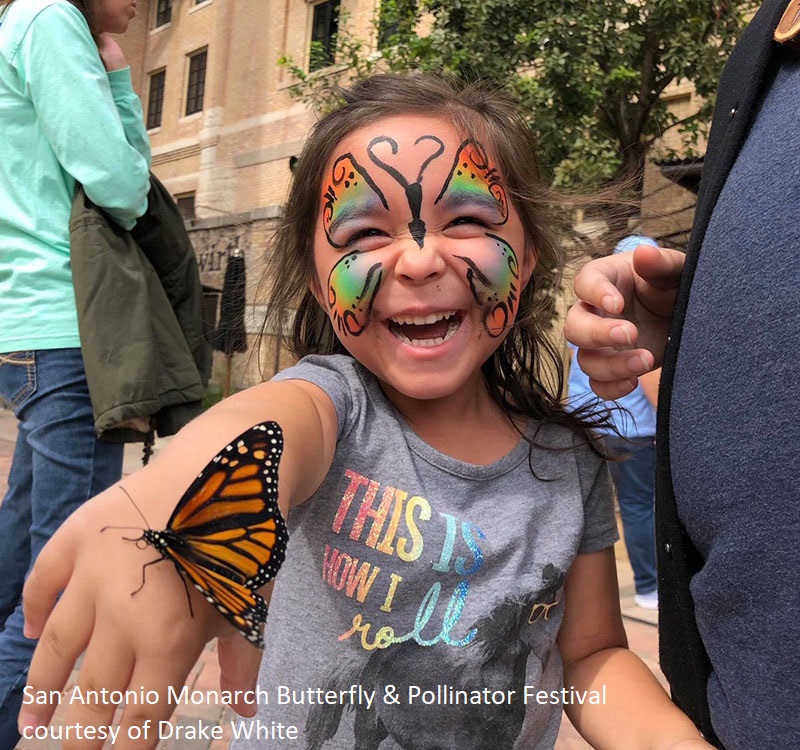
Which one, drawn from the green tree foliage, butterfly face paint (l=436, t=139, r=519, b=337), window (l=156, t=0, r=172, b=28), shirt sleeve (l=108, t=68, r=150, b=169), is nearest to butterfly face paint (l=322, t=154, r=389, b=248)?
butterfly face paint (l=436, t=139, r=519, b=337)

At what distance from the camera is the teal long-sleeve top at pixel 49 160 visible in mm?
1679

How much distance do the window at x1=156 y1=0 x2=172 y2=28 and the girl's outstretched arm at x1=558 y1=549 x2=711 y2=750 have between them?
21.6m

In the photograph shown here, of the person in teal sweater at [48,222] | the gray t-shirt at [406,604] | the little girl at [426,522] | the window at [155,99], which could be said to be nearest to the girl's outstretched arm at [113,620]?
the little girl at [426,522]

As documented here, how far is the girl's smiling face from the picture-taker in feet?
3.52

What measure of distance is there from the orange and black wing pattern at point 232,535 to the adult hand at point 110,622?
0.02 m

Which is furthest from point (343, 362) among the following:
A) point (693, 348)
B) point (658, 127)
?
point (658, 127)

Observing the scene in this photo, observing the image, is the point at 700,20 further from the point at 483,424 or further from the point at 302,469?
the point at 302,469

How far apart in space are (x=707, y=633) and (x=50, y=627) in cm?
70

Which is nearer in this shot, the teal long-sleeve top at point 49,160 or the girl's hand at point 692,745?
the girl's hand at point 692,745

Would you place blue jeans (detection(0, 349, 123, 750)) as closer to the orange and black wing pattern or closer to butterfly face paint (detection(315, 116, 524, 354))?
butterfly face paint (detection(315, 116, 524, 354))

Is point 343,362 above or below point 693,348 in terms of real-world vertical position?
below

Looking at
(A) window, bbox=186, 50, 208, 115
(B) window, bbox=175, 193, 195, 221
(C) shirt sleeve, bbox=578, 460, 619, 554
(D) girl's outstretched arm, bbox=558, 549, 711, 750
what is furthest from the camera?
(A) window, bbox=186, 50, 208, 115

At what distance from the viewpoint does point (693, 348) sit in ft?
2.72

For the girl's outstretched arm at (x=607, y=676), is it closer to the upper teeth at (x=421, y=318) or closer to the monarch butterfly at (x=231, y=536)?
the upper teeth at (x=421, y=318)
